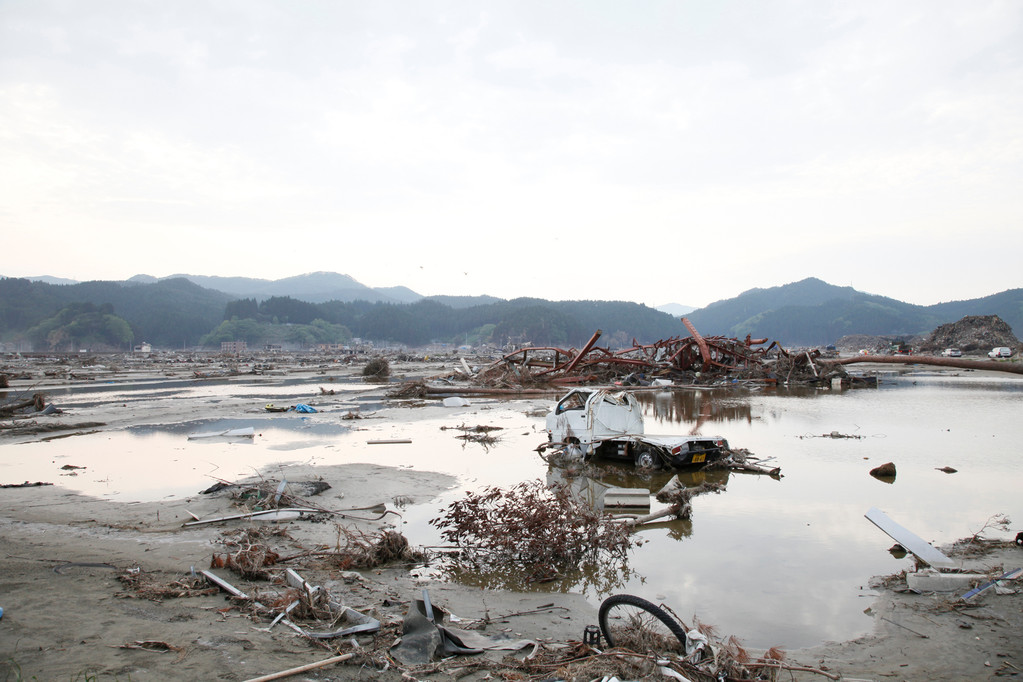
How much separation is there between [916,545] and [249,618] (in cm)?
734

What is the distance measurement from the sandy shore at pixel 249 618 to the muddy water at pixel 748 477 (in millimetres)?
588

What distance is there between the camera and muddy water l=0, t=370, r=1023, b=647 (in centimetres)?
647

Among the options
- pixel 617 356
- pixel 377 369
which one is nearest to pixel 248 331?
pixel 377 369

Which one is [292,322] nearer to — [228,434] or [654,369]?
[654,369]

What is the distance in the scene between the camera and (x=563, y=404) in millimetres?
14367

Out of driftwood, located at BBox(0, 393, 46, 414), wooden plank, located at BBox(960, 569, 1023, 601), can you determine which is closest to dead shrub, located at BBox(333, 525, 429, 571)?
wooden plank, located at BBox(960, 569, 1023, 601)

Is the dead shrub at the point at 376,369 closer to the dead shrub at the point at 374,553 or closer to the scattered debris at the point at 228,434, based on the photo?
the scattered debris at the point at 228,434

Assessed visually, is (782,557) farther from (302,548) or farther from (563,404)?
(563,404)

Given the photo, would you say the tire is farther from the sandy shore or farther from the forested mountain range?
the forested mountain range

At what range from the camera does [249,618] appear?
16.4ft

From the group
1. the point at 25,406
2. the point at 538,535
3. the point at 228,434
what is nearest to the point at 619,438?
Answer: the point at 538,535

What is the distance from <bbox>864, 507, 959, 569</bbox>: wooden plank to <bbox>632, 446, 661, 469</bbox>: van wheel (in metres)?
4.68

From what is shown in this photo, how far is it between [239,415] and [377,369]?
67.4 ft

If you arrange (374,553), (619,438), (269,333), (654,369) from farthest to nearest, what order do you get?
(269,333)
(654,369)
(619,438)
(374,553)
